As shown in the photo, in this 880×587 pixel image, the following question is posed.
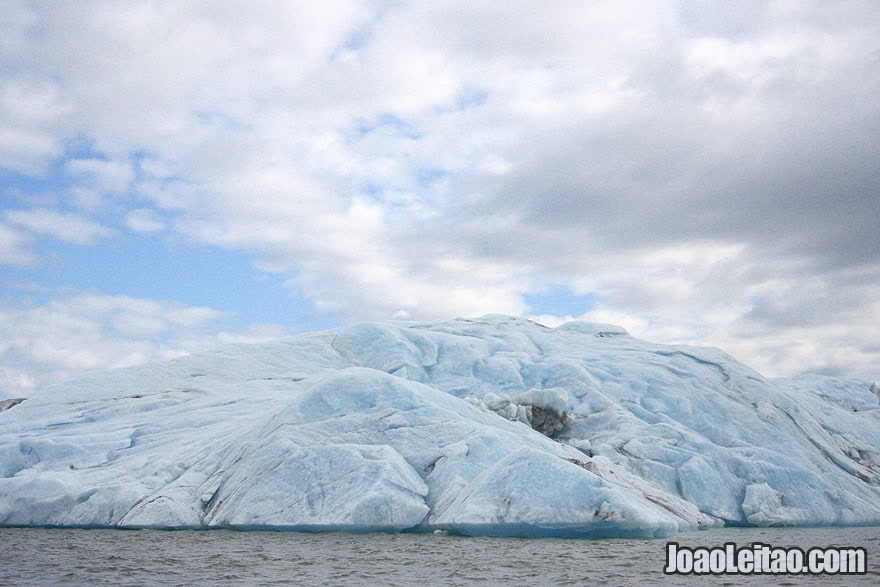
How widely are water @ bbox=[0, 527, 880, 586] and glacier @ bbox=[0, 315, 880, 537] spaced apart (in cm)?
77

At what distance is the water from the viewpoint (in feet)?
39.9

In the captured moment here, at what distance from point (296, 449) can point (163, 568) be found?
6.59m

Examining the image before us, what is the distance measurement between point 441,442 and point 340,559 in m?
6.35

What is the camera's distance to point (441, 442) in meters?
20.3

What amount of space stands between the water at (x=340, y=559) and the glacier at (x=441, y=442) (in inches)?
30.3

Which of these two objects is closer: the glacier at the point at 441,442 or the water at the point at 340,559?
the water at the point at 340,559

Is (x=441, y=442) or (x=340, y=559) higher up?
(x=441, y=442)

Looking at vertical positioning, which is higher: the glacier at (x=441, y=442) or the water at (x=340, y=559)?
the glacier at (x=441, y=442)

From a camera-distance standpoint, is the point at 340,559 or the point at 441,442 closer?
the point at 340,559

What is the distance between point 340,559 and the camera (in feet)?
47.0

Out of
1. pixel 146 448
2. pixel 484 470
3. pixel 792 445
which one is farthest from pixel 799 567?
pixel 146 448

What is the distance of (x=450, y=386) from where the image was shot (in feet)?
105

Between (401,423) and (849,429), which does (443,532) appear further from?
(849,429)

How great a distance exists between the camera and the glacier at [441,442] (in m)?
18.3
